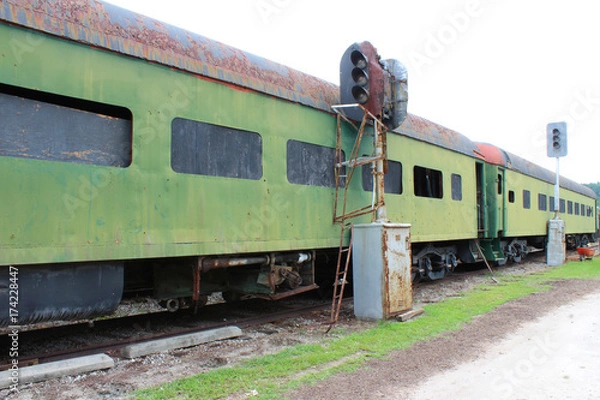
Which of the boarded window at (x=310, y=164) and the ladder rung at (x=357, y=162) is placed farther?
the ladder rung at (x=357, y=162)

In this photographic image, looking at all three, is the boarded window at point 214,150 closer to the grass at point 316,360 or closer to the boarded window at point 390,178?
the grass at point 316,360

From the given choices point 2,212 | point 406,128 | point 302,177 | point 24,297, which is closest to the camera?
point 2,212

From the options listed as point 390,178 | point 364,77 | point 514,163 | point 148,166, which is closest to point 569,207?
point 514,163

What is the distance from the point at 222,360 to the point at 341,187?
10.7ft

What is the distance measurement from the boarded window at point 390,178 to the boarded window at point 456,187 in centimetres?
240

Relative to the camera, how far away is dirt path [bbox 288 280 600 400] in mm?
3688

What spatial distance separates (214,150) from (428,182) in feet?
17.3

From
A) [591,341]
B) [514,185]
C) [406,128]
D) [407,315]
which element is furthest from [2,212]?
[514,185]

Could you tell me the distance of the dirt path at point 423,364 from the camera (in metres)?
3.69

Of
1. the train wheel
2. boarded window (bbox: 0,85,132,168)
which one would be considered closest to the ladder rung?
the train wheel

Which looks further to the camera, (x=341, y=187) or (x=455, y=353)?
(x=341, y=187)

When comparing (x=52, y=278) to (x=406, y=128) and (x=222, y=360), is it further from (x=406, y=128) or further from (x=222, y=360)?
(x=406, y=128)

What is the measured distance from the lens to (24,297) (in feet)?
12.7

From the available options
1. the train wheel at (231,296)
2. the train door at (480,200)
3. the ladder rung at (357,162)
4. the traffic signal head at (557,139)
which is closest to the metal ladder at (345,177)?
the ladder rung at (357,162)
